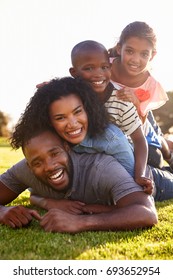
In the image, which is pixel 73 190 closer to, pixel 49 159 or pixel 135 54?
pixel 49 159

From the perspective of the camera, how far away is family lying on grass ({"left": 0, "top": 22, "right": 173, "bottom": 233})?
12.5 feet

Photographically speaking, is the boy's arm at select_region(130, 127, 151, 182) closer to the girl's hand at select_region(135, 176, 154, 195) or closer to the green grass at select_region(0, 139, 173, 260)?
the girl's hand at select_region(135, 176, 154, 195)

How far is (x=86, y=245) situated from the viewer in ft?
10.6

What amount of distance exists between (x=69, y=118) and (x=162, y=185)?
6.98ft

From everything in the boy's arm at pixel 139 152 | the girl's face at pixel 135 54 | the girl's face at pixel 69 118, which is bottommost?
the boy's arm at pixel 139 152

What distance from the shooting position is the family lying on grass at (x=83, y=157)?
380cm

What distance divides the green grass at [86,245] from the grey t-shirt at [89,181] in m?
0.47

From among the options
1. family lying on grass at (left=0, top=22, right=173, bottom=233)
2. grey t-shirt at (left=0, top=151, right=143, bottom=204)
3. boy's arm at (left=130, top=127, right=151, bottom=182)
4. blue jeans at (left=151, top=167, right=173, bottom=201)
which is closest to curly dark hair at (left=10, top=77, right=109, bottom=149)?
family lying on grass at (left=0, top=22, right=173, bottom=233)

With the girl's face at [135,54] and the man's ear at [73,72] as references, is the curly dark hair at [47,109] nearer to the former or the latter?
the man's ear at [73,72]

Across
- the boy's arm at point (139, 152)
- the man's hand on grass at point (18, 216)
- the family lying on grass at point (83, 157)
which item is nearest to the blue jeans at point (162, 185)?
the family lying on grass at point (83, 157)

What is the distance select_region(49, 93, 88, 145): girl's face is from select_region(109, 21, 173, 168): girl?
0.83 meters

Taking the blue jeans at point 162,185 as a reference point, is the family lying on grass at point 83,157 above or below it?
above

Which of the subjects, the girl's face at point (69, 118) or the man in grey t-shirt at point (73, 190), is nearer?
the man in grey t-shirt at point (73, 190)
